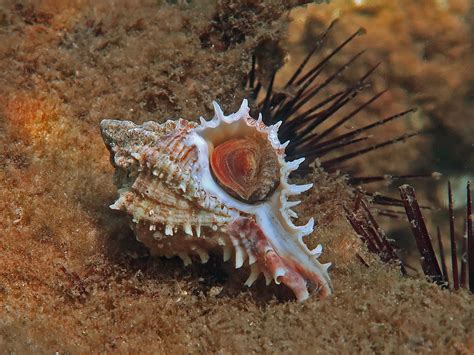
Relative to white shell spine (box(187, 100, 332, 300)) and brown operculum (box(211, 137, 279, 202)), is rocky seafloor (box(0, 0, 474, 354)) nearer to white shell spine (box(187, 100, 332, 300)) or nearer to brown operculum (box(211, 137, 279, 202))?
white shell spine (box(187, 100, 332, 300))

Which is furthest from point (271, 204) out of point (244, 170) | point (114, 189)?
point (114, 189)

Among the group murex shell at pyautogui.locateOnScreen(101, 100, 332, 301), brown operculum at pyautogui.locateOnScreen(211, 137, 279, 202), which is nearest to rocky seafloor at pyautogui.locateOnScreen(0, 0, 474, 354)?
murex shell at pyautogui.locateOnScreen(101, 100, 332, 301)

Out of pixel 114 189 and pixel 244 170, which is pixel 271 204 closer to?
pixel 244 170

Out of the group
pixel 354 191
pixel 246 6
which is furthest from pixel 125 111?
pixel 354 191

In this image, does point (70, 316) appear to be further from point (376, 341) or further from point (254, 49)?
point (254, 49)

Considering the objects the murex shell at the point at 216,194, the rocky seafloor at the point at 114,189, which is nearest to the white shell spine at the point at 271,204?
the murex shell at the point at 216,194

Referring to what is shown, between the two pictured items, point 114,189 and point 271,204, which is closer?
point 271,204
